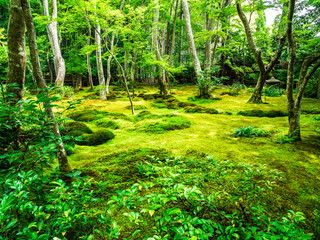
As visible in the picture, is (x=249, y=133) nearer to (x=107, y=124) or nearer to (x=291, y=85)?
(x=291, y=85)

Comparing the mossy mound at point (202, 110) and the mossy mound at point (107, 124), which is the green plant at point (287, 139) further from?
the mossy mound at point (107, 124)

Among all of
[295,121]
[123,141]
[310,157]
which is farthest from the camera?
[123,141]

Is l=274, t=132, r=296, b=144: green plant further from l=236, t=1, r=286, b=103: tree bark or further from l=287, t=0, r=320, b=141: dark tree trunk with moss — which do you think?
l=236, t=1, r=286, b=103: tree bark

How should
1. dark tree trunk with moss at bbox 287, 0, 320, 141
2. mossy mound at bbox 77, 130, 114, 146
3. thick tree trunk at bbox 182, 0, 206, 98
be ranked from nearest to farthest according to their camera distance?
dark tree trunk with moss at bbox 287, 0, 320, 141
mossy mound at bbox 77, 130, 114, 146
thick tree trunk at bbox 182, 0, 206, 98

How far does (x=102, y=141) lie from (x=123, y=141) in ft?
1.63

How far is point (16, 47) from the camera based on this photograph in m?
2.37

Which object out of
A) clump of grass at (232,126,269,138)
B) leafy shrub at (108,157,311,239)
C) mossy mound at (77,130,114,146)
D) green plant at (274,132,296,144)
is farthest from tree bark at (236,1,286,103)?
mossy mound at (77,130,114,146)

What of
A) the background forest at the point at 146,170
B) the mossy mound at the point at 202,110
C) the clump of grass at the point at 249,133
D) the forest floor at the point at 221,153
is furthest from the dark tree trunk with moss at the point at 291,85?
the mossy mound at the point at 202,110

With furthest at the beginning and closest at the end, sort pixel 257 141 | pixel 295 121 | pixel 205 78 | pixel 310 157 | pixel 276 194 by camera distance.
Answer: pixel 205 78 < pixel 257 141 < pixel 295 121 < pixel 310 157 < pixel 276 194

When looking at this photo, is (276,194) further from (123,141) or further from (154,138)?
(123,141)

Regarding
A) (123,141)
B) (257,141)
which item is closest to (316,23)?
(257,141)

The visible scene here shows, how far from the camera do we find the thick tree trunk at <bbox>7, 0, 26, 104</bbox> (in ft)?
7.62

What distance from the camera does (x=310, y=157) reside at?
8.59 feet

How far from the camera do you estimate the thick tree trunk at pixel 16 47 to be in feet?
7.62
